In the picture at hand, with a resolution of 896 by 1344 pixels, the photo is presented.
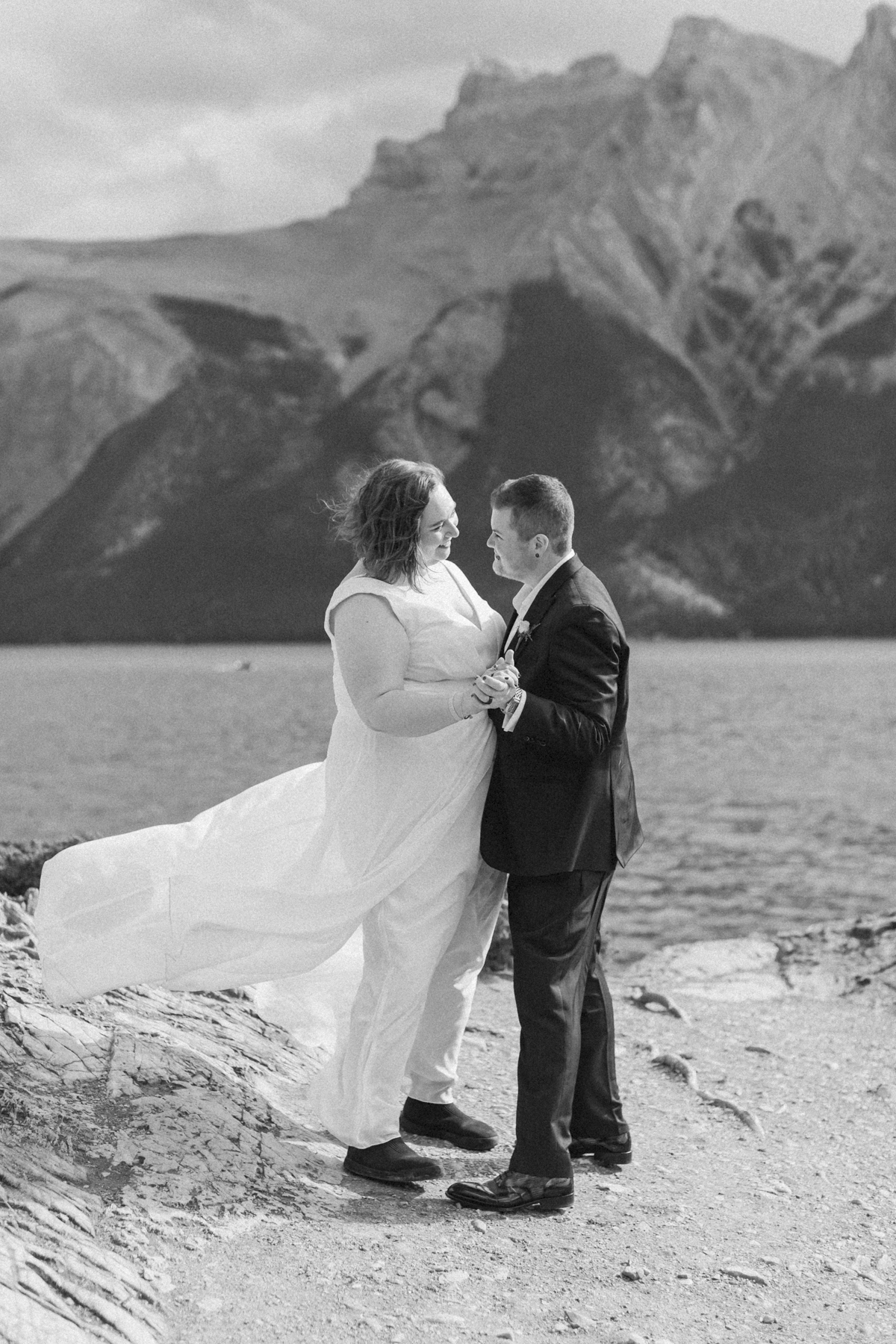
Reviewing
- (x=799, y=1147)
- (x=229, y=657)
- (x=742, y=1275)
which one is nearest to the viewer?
(x=742, y=1275)

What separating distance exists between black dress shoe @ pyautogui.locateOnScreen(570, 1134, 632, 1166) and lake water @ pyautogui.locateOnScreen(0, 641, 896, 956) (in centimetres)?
1308

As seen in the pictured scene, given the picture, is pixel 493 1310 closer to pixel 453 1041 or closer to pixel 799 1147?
pixel 453 1041

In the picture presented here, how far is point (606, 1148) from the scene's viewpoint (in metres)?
6.76

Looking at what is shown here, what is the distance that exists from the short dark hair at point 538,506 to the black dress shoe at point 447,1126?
259 cm

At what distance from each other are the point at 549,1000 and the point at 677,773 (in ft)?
143

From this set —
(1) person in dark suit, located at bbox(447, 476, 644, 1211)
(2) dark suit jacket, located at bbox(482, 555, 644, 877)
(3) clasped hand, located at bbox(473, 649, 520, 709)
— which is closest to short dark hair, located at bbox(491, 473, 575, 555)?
(1) person in dark suit, located at bbox(447, 476, 644, 1211)

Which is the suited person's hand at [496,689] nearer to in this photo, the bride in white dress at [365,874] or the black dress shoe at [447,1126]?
the bride in white dress at [365,874]

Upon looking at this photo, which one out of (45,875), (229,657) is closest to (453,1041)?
(45,875)

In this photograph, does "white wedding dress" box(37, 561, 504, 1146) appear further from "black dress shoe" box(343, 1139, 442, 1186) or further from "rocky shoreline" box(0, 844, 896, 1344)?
"rocky shoreline" box(0, 844, 896, 1344)

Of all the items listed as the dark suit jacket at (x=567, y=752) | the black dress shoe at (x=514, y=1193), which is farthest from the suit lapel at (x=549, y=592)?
the black dress shoe at (x=514, y=1193)

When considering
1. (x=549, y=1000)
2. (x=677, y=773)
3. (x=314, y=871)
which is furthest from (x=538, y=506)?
(x=677, y=773)

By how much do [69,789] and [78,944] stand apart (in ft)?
134

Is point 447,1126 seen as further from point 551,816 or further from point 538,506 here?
point 538,506

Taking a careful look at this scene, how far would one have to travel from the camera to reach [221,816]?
6.69 m
